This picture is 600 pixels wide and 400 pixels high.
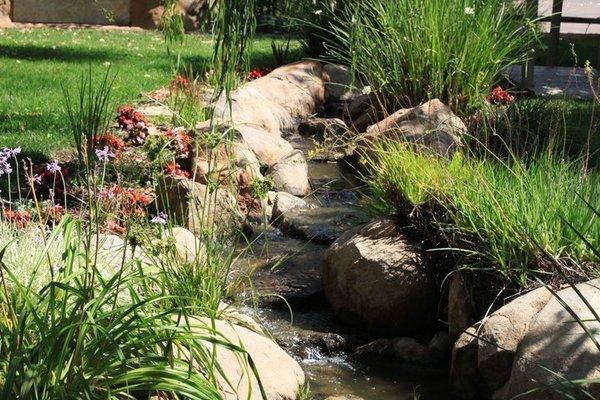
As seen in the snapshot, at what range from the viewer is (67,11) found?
766 inches

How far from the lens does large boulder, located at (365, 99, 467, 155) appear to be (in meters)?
8.48

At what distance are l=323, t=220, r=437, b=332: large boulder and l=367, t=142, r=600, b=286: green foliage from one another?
249mm

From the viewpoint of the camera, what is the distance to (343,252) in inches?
251

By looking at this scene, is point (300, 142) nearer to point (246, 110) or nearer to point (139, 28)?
point (246, 110)

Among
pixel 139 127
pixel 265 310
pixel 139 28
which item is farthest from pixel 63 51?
pixel 265 310

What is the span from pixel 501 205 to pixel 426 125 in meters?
3.10

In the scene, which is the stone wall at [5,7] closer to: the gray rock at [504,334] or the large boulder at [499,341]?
the large boulder at [499,341]

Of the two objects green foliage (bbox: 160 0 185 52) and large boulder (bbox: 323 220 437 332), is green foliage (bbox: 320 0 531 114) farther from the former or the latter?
green foliage (bbox: 160 0 185 52)

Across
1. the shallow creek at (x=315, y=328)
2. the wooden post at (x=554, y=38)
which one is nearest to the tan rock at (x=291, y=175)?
the shallow creek at (x=315, y=328)

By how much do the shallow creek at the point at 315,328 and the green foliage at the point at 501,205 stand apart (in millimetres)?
740

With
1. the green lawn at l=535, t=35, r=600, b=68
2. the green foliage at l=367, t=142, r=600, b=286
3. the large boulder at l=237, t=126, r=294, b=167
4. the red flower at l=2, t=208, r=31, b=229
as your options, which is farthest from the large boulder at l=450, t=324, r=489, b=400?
the green lawn at l=535, t=35, r=600, b=68

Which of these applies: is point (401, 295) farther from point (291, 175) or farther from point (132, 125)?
point (132, 125)

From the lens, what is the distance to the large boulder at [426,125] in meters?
8.48

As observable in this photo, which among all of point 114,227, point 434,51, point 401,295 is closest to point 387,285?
point 401,295
